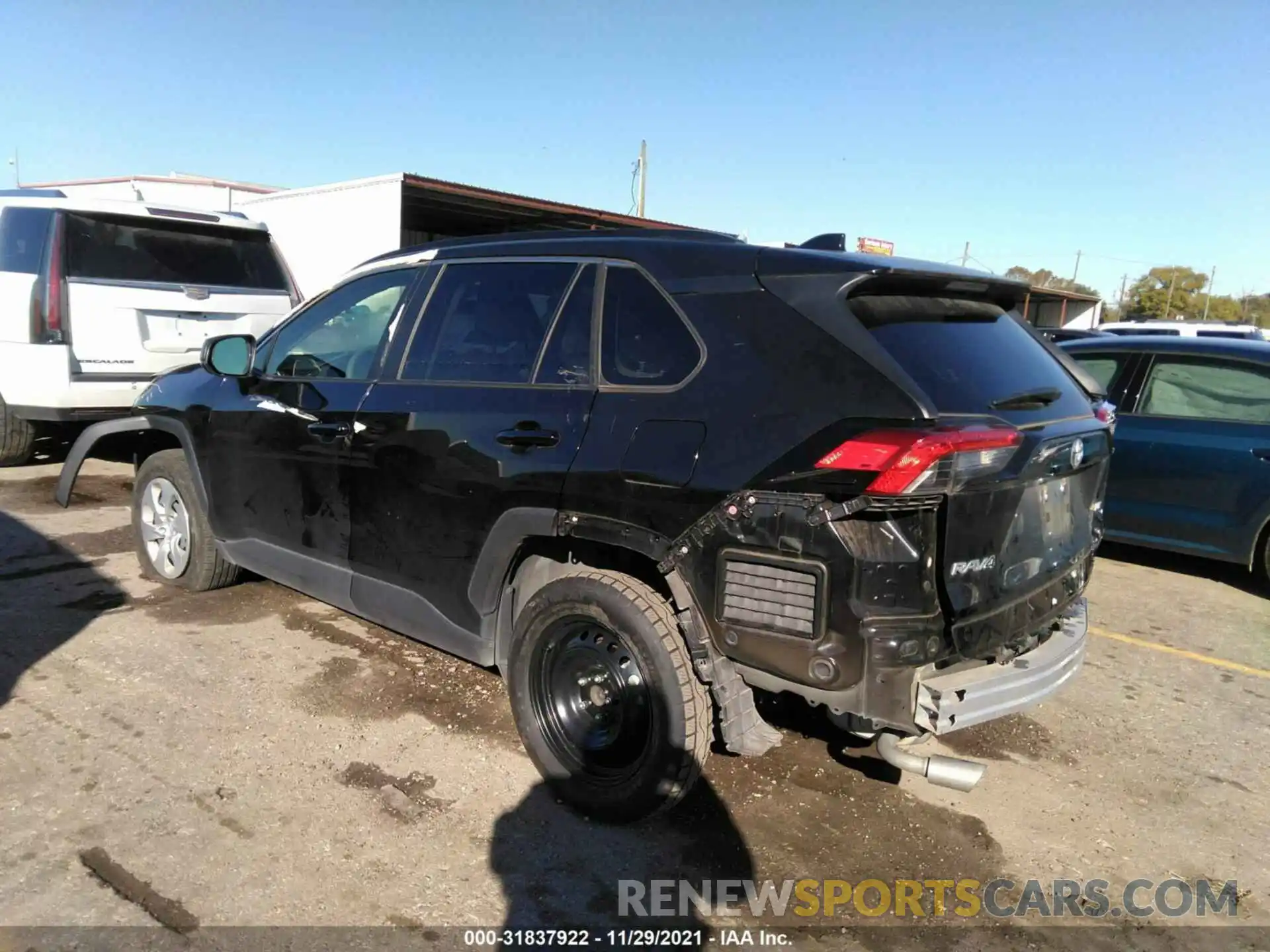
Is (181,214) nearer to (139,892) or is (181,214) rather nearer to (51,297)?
(51,297)

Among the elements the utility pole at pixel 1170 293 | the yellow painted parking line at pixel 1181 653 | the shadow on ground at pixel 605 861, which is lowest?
the shadow on ground at pixel 605 861

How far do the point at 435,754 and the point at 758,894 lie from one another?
1.37 metres

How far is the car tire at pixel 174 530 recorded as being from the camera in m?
4.86

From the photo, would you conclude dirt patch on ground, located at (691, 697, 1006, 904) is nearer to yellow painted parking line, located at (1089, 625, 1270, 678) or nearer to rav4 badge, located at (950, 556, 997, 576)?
rav4 badge, located at (950, 556, 997, 576)

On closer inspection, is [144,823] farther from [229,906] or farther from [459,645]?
[459,645]

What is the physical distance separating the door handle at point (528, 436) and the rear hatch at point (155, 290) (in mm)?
5094

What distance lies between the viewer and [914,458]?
7.76 ft

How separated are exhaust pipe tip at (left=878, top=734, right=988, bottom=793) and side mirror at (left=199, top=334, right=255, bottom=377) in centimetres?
341

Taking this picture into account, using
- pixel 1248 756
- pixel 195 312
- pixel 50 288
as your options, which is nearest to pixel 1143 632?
pixel 1248 756

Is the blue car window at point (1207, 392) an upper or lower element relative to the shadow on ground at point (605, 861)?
upper

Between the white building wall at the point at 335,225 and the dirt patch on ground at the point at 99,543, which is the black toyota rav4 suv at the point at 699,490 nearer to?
the dirt patch on ground at the point at 99,543

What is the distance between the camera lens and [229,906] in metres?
2.57

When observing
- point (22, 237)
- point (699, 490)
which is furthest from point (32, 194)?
point (699, 490)

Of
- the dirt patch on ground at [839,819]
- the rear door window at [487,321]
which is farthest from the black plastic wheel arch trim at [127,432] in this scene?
the dirt patch on ground at [839,819]
